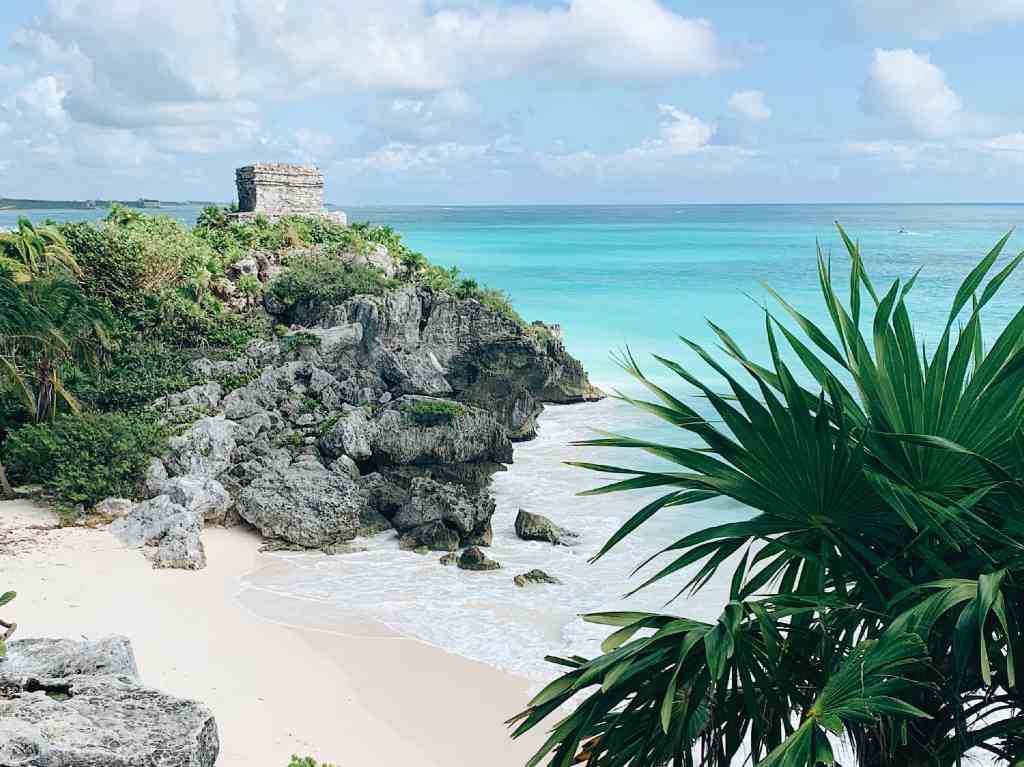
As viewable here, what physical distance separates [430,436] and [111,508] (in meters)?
5.40

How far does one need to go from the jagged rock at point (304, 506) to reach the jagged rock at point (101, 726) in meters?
7.22

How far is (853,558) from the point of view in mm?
2932

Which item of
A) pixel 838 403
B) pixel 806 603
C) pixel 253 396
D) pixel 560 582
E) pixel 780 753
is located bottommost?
pixel 560 582

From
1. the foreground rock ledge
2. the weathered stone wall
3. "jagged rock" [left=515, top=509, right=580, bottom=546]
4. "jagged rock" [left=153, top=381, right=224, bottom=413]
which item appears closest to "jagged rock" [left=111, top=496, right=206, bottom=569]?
"jagged rock" [left=153, top=381, right=224, bottom=413]

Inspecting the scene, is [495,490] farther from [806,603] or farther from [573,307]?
[573,307]

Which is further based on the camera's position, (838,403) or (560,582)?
(560,582)

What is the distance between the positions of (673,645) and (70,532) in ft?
39.2

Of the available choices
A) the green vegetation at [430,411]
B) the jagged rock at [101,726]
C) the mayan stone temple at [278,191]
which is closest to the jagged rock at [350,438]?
the green vegetation at [430,411]

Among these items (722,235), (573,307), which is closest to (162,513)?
(573,307)

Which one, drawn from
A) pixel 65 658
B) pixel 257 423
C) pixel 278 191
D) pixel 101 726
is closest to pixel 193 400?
pixel 257 423

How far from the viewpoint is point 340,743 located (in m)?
8.03

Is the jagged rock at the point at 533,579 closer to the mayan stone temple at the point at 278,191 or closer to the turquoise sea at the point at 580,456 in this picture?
the turquoise sea at the point at 580,456

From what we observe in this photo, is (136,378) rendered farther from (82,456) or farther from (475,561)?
(475,561)

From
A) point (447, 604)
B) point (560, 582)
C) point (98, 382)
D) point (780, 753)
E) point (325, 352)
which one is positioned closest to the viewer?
point (780, 753)
